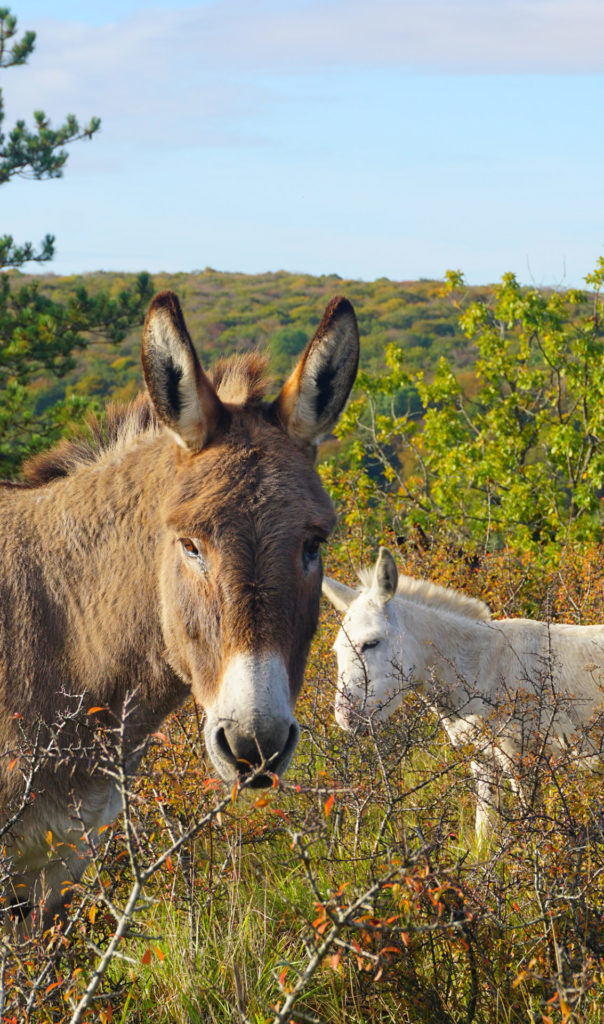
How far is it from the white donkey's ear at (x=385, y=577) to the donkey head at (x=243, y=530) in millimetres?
2861

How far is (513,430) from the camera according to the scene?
1120 cm

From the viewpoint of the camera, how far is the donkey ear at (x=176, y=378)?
9.05ft

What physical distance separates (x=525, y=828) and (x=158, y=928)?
Answer: 165cm

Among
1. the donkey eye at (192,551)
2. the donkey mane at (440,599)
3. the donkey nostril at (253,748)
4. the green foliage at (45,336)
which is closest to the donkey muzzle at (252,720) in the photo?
the donkey nostril at (253,748)

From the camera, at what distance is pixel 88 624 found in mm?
3094

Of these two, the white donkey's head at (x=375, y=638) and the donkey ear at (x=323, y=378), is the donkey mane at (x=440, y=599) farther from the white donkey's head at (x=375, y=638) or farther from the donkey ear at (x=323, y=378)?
the donkey ear at (x=323, y=378)

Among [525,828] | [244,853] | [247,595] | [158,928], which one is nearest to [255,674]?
[247,595]

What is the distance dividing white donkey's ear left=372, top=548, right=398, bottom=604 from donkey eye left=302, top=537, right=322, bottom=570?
2.97 meters

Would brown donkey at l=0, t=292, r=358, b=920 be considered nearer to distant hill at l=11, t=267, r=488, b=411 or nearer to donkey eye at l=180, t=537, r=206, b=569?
donkey eye at l=180, t=537, r=206, b=569

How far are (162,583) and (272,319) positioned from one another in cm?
4601

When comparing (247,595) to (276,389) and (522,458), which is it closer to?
(276,389)

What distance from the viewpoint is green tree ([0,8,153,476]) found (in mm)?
12812

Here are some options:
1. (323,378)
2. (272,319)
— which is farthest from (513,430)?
(272,319)

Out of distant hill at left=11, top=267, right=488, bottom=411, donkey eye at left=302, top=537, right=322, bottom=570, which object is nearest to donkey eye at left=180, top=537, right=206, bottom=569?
donkey eye at left=302, top=537, right=322, bottom=570
